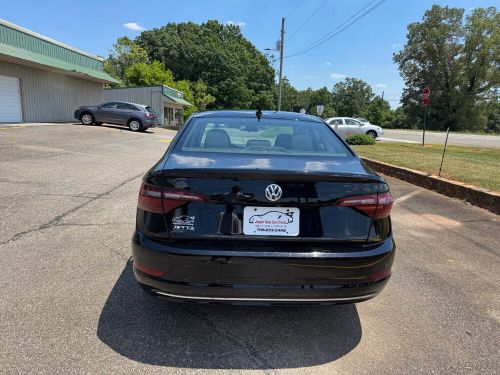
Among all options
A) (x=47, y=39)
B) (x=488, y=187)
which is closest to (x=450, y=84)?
(x=47, y=39)

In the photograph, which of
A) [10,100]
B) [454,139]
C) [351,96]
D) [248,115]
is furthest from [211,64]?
[351,96]

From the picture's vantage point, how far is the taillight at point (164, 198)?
7.75ft

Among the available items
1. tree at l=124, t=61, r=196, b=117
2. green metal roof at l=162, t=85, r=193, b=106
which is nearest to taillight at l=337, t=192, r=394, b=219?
green metal roof at l=162, t=85, r=193, b=106

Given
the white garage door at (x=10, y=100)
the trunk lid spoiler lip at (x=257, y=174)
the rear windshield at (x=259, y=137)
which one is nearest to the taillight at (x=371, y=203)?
the trunk lid spoiler lip at (x=257, y=174)

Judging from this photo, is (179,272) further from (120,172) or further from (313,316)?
(120,172)

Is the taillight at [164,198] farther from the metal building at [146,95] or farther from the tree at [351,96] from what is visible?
the tree at [351,96]

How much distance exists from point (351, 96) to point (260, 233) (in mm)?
132316

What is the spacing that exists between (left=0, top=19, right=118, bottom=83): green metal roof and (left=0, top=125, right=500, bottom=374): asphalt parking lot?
52.8 feet

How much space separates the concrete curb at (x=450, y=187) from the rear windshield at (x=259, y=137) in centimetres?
432

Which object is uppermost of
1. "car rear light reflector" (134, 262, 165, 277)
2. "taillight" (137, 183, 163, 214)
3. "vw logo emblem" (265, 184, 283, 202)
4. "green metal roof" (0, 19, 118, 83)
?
"green metal roof" (0, 19, 118, 83)

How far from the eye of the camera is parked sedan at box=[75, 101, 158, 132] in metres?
22.6

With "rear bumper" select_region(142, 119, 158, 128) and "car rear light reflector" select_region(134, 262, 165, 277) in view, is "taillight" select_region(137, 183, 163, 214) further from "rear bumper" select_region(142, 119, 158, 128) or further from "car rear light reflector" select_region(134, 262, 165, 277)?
"rear bumper" select_region(142, 119, 158, 128)

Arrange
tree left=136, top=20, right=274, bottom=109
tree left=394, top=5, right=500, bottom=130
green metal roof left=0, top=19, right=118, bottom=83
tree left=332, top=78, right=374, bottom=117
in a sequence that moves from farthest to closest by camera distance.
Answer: tree left=332, top=78, right=374, bottom=117, tree left=136, top=20, right=274, bottom=109, tree left=394, top=5, right=500, bottom=130, green metal roof left=0, top=19, right=118, bottom=83

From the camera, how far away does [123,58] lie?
56.2m
